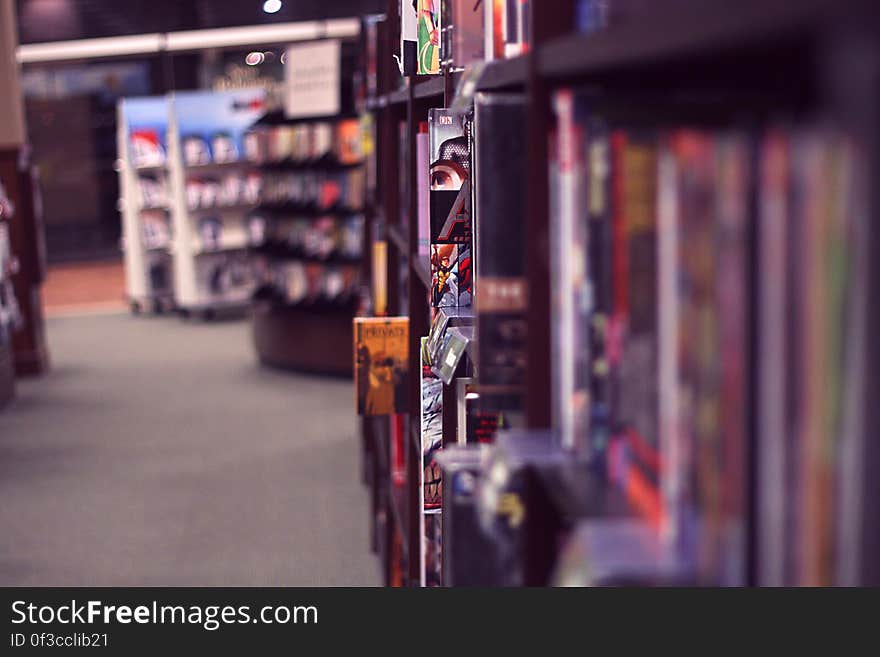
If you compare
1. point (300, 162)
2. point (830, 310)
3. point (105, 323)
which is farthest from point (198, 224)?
point (830, 310)

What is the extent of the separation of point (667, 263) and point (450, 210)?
117 cm

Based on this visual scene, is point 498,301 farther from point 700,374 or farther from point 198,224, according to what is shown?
point 198,224

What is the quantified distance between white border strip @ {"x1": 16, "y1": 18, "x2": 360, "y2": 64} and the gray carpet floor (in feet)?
18.2

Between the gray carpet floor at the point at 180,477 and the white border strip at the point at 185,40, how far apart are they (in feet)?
18.2

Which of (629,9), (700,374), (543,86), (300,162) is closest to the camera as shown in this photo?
(700,374)

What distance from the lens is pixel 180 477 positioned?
16.1ft

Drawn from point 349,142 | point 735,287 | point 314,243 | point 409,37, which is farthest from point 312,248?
point 735,287

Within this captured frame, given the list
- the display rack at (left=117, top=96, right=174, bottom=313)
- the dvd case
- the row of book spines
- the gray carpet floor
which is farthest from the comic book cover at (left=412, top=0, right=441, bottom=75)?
the display rack at (left=117, top=96, right=174, bottom=313)

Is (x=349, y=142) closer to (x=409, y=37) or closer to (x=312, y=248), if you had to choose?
(x=312, y=248)

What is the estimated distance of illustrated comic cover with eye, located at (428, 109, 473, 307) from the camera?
1858 millimetres

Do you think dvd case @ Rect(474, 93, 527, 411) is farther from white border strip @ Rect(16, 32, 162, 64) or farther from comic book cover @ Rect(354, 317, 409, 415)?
white border strip @ Rect(16, 32, 162, 64)

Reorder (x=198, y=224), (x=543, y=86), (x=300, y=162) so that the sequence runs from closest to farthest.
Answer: (x=543, y=86) < (x=300, y=162) < (x=198, y=224)

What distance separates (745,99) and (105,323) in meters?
9.44

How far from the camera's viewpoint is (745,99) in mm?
660
